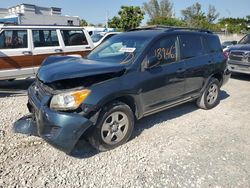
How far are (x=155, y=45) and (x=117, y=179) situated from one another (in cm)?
224

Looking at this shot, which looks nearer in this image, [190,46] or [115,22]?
[190,46]

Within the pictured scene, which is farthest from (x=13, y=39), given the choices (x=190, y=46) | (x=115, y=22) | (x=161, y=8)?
(x=161, y=8)

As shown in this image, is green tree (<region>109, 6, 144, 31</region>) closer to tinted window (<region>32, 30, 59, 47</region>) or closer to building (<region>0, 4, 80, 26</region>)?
building (<region>0, 4, 80, 26</region>)

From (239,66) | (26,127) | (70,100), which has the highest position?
(70,100)

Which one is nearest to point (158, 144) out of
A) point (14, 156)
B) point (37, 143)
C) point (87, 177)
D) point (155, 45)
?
point (87, 177)

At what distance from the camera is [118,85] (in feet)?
11.6

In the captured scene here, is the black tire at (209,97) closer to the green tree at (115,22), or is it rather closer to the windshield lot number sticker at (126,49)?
the windshield lot number sticker at (126,49)

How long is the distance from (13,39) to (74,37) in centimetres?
187

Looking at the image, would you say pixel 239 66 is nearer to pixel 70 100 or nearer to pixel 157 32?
pixel 157 32

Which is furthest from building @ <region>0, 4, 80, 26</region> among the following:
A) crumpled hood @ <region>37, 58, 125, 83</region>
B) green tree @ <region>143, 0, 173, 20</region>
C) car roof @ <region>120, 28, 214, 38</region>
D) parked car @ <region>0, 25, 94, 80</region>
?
green tree @ <region>143, 0, 173, 20</region>

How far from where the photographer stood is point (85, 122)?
318 cm

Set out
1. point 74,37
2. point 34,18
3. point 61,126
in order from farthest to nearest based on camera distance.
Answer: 1. point 34,18
2. point 74,37
3. point 61,126

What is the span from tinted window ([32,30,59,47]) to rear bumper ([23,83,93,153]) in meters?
4.31

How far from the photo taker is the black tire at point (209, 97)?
17.8 ft
